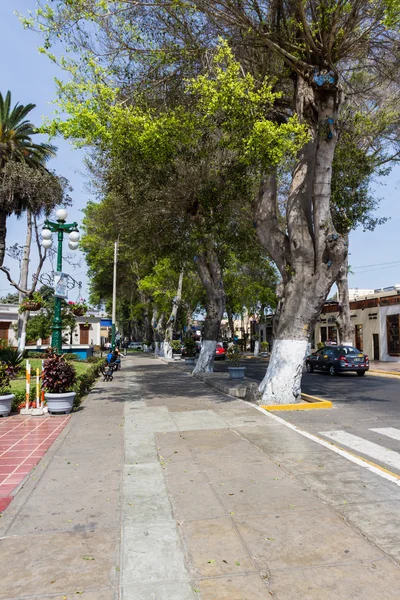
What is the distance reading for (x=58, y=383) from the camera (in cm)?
1116

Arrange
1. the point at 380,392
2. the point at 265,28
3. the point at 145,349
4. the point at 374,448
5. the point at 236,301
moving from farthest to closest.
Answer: the point at 145,349 → the point at 236,301 → the point at 380,392 → the point at 265,28 → the point at 374,448

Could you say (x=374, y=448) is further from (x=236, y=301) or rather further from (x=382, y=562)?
(x=236, y=301)

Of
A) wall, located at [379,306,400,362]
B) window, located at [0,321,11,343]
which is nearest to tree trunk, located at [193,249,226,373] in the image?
wall, located at [379,306,400,362]

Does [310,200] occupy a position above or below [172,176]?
below

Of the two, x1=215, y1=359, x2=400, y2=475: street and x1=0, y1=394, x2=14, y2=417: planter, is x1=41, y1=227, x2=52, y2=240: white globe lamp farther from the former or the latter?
x1=215, y1=359, x2=400, y2=475: street

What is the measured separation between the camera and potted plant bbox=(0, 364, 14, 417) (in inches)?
432

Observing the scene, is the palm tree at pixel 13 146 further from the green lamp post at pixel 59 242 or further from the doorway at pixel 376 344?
the doorway at pixel 376 344

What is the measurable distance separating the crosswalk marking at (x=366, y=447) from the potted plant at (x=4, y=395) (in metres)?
6.95

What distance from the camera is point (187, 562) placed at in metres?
3.76

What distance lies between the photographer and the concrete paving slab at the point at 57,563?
344cm

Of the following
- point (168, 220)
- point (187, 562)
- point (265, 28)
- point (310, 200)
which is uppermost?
point (265, 28)

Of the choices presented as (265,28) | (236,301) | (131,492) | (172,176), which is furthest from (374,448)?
(236,301)

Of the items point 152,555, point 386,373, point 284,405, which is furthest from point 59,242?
point 386,373

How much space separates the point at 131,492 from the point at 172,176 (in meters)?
12.4
